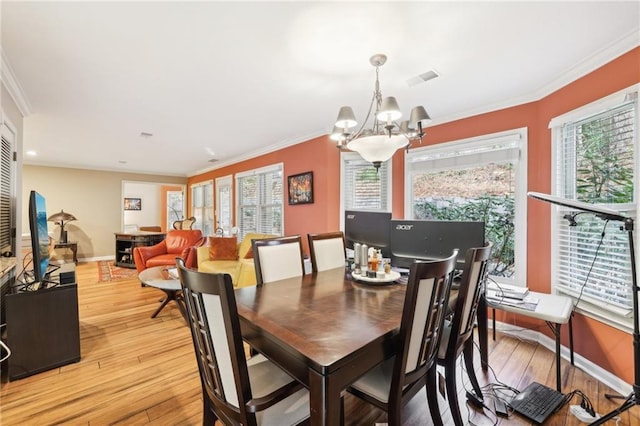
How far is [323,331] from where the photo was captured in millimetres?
1174

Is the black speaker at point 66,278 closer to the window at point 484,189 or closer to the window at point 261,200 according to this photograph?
the window at point 261,200

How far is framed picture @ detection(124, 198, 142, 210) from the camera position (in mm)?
8641

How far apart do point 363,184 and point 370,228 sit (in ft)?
5.60

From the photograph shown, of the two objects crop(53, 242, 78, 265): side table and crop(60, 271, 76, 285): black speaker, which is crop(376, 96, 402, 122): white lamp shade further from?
crop(53, 242, 78, 265): side table

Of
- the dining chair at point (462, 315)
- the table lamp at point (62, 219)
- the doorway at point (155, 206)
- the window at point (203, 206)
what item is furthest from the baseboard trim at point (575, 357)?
the doorway at point (155, 206)

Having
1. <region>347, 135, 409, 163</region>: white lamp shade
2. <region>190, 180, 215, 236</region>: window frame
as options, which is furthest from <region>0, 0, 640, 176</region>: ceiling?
<region>190, 180, 215, 236</region>: window frame

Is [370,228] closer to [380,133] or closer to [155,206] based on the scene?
[380,133]

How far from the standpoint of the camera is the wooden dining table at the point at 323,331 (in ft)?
3.12

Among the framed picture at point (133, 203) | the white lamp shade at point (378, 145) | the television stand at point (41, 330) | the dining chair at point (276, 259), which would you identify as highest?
the white lamp shade at point (378, 145)

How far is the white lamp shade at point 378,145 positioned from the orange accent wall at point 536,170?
5.23 ft

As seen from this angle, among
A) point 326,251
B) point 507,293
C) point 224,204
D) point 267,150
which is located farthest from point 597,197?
point 224,204

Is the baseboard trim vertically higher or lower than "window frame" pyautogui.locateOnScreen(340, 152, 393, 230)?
lower

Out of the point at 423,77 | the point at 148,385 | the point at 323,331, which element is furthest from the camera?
the point at 423,77

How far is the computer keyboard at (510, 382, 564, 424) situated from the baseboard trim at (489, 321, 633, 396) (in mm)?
494
